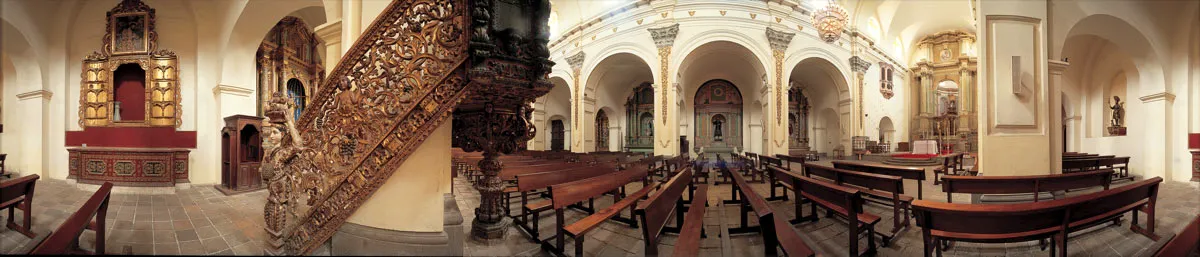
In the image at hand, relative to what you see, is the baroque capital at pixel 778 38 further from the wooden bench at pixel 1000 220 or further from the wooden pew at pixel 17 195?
the wooden pew at pixel 17 195

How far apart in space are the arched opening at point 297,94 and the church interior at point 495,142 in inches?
3.4

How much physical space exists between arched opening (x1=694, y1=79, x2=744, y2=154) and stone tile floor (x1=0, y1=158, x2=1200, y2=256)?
13485mm

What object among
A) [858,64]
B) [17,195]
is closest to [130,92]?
[17,195]

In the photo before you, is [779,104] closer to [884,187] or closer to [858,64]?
[858,64]

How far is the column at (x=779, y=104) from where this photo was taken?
12727 millimetres

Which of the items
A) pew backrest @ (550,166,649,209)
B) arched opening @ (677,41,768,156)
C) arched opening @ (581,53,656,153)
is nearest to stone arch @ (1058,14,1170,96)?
pew backrest @ (550,166,649,209)

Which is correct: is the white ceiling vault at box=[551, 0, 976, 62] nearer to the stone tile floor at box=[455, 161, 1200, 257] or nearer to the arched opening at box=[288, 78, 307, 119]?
the arched opening at box=[288, 78, 307, 119]

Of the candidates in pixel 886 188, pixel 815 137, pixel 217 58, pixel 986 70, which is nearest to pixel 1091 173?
pixel 986 70

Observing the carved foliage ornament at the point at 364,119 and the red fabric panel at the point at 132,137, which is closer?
the carved foliage ornament at the point at 364,119

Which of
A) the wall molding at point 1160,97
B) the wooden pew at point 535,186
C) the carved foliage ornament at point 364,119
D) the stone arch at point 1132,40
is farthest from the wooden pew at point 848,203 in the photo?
the wall molding at point 1160,97

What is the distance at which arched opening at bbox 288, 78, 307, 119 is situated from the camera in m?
9.98

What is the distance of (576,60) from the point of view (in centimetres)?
1500

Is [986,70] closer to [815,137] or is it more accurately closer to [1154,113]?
[1154,113]

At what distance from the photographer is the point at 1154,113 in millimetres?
6797
